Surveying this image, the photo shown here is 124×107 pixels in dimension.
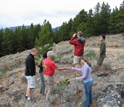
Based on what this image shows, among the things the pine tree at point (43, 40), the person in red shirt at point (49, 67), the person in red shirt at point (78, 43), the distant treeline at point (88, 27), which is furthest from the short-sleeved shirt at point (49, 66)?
the distant treeline at point (88, 27)

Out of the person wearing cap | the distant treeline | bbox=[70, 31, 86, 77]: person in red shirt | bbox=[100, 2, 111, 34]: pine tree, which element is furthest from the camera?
bbox=[100, 2, 111, 34]: pine tree

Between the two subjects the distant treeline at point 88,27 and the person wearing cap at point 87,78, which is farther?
the distant treeline at point 88,27

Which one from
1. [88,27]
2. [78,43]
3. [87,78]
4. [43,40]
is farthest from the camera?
[88,27]

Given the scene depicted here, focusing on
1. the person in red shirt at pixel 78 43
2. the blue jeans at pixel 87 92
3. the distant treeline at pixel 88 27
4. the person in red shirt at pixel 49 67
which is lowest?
the blue jeans at pixel 87 92

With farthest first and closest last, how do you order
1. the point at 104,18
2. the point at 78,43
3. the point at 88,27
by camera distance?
the point at 104,18
the point at 88,27
the point at 78,43

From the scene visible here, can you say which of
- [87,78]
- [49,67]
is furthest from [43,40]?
[87,78]

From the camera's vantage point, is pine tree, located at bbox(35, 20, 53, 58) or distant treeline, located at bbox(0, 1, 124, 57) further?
distant treeline, located at bbox(0, 1, 124, 57)

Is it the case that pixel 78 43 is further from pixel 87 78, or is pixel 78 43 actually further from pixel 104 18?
pixel 104 18

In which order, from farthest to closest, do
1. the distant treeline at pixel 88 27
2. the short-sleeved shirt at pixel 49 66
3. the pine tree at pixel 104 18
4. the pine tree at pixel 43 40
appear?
the pine tree at pixel 104 18
the distant treeline at pixel 88 27
the pine tree at pixel 43 40
the short-sleeved shirt at pixel 49 66

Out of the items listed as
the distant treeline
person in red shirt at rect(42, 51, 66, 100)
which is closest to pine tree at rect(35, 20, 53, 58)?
Answer: person in red shirt at rect(42, 51, 66, 100)

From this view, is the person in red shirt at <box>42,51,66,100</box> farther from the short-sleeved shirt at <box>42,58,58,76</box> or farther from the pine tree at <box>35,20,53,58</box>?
the pine tree at <box>35,20,53,58</box>

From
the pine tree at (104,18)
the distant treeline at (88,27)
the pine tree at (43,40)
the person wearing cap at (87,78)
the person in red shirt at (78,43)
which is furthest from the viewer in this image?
the pine tree at (104,18)

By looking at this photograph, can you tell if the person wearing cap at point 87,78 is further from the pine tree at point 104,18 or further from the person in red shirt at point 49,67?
the pine tree at point 104,18

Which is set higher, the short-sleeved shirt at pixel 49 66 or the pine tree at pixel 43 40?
the pine tree at pixel 43 40
